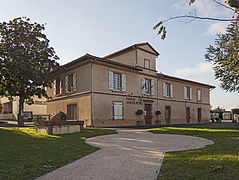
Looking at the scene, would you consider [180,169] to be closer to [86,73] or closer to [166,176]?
[166,176]

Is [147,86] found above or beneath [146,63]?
beneath

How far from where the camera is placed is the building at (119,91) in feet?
56.2

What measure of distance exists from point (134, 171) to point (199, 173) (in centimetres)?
117

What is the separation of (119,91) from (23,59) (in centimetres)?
806

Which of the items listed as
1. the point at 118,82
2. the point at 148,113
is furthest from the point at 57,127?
the point at 148,113

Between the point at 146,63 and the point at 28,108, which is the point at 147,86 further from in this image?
the point at 28,108

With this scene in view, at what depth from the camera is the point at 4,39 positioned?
15.8m

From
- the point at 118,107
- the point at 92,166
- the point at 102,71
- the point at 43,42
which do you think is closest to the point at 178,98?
the point at 118,107

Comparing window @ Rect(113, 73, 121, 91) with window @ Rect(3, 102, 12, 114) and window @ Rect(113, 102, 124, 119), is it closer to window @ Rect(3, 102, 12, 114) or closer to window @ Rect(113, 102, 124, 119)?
window @ Rect(113, 102, 124, 119)

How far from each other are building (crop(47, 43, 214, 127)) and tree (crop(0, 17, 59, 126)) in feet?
8.47

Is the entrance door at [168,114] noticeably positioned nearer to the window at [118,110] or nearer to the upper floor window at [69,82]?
the window at [118,110]

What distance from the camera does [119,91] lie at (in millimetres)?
18859

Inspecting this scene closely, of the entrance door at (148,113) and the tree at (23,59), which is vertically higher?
the tree at (23,59)

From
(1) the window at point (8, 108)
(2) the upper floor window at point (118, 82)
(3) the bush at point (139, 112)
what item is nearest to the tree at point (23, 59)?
(2) the upper floor window at point (118, 82)
